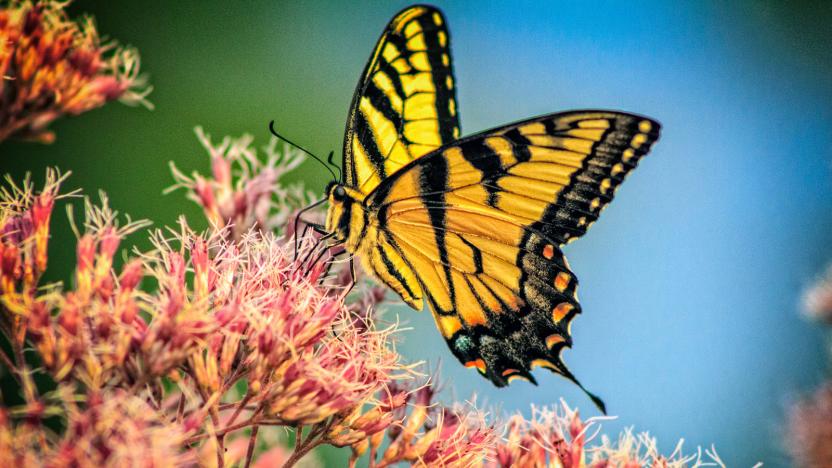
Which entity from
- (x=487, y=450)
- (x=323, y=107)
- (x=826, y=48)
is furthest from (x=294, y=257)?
(x=826, y=48)

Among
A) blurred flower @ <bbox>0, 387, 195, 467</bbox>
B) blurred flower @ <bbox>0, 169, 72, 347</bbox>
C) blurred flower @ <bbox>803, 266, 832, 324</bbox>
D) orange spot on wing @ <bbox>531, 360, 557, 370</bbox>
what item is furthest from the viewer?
blurred flower @ <bbox>803, 266, 832, 324</bbox>

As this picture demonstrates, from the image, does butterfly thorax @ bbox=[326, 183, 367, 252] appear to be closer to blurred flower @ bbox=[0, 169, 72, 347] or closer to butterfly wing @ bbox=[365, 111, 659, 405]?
butterfly wing @ bbox=[365, 111, 659, 405]

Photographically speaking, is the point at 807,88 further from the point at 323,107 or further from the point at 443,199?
the point at 443,199

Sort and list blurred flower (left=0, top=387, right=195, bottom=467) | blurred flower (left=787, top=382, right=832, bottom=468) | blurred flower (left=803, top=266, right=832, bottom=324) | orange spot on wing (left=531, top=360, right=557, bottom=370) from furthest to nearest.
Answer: blurred flower (left=803, top=266, right=832, bottom=324), blurred flower (left=787, top=382, right=832, bottom=468), orange spot on wing (left=531, top=360, right=557, bottom=370), blurred flower (left=0, top=387, right=195, bottom=467)

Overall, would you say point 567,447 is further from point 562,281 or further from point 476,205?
point 476,205

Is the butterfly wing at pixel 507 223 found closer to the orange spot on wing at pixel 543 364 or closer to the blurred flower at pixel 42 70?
the orange spot on wing at pixel 543 364

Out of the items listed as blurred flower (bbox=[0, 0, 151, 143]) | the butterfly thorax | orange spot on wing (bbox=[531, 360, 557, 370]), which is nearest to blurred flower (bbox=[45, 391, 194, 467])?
blurred flower (bbox=[0, 0, 151, 143])

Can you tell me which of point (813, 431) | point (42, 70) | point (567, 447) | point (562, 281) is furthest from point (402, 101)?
point (813, 431)
